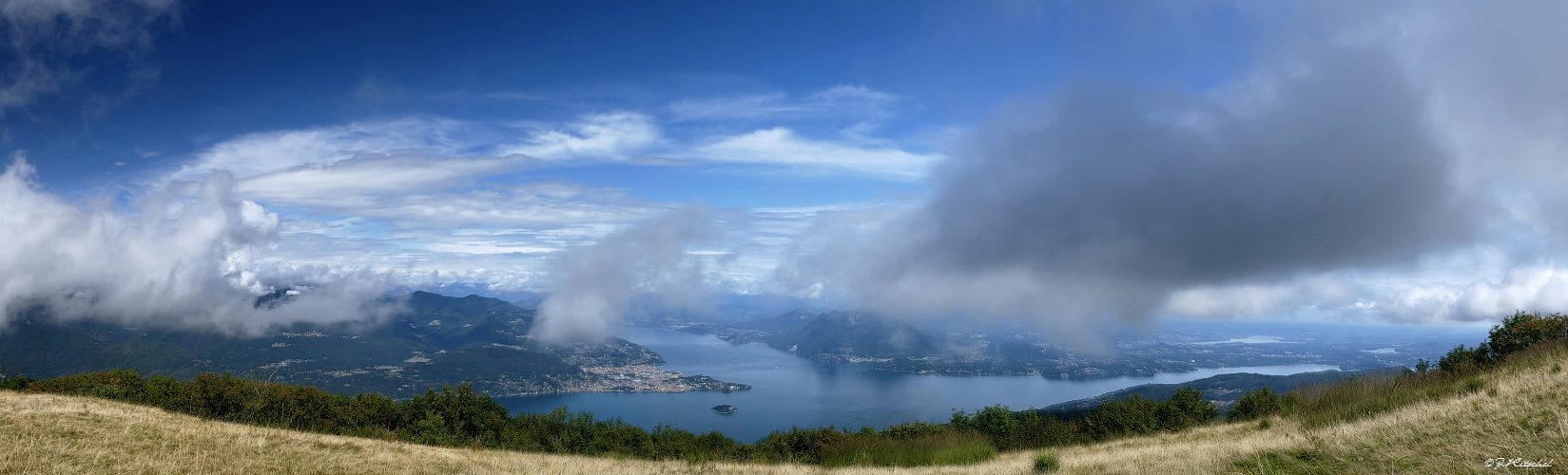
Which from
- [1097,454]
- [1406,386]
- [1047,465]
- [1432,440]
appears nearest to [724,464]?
[1047,465]

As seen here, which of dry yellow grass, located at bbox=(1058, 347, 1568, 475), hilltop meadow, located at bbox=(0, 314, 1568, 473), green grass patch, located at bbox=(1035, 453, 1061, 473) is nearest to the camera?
dry yellow grass, located at bbox=(1058, 347, 1568, 475)

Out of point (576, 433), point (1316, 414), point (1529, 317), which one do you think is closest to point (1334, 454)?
point (1316, 414)

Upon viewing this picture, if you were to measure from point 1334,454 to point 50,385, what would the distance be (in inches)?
1675

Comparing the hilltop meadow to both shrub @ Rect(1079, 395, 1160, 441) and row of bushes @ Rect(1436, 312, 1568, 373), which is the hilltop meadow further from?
shrub @ Rect(1079, 395, 1160, 441)

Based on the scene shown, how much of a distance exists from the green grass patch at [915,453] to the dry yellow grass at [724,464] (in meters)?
1.03

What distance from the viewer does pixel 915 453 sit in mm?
16922

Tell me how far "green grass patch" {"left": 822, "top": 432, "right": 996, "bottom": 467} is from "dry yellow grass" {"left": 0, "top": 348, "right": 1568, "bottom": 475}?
1.03 meters

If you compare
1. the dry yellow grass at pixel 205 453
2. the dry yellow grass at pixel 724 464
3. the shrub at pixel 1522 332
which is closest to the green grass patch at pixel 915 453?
the dry yellow grass at pixel 724 464

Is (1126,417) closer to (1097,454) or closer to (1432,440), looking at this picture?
(1097,454)

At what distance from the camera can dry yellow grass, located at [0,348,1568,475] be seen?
848 centimetres

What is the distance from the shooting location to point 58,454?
32.1 ft

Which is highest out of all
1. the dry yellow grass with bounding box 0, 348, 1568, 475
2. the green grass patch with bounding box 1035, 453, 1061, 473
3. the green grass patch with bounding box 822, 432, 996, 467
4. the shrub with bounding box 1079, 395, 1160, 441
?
the dry yellow grass with bounding box 0, 348, 1568, 475

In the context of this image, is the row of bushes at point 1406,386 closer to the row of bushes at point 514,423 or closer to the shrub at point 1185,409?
the row of bushes at point 514,423

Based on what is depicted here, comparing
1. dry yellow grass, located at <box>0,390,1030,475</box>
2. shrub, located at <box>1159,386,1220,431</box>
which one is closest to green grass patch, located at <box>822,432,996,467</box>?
dry yellow grass, located at <box>0,390,1030,475</box>
